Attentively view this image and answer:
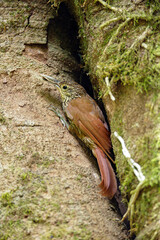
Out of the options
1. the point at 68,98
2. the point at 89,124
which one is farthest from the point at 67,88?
the point at 89,124

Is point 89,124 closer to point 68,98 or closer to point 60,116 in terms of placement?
point 60,116

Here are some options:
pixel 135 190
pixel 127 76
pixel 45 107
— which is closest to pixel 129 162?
pixel 135 190

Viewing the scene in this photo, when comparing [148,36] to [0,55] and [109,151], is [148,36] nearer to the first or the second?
[109,151]

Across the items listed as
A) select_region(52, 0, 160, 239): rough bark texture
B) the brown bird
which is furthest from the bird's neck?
select_region(52, 0, 160, 239): rough bark texture

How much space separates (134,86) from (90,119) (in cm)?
75

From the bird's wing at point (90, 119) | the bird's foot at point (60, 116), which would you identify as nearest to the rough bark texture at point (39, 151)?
the bird's foot at point (60, 116)

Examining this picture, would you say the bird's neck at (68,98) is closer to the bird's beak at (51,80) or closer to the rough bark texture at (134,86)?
the bird's beak at (51,80)

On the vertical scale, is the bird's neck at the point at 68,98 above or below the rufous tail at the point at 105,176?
above

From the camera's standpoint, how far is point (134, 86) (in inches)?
79.3

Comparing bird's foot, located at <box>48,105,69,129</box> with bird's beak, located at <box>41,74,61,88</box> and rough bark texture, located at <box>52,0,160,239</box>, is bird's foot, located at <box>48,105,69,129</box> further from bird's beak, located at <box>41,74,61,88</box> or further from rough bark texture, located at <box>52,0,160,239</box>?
rough bark texture, located at <box>52,0,160,239</box>

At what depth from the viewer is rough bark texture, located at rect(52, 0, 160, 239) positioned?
1791 millimetres

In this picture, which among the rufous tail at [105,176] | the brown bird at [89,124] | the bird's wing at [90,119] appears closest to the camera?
the rufous tail at [105,176]

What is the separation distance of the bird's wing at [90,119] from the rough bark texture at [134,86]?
298 millimetres

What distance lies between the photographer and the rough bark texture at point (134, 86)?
179 cm
